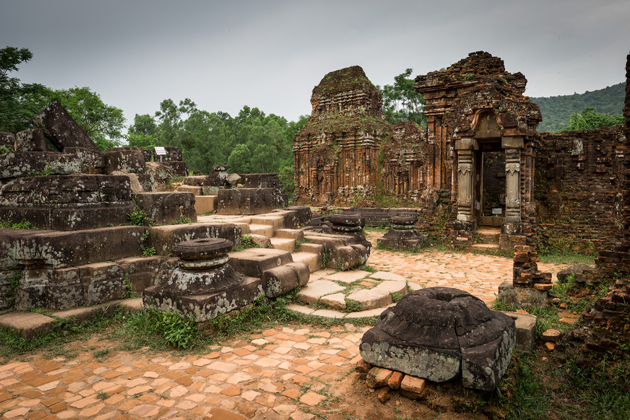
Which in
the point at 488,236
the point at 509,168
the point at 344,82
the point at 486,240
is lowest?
the point at 486,240

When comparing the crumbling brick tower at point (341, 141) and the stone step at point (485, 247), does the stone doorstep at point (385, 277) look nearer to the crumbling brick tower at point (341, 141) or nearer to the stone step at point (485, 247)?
the stone step at point (485, 247)

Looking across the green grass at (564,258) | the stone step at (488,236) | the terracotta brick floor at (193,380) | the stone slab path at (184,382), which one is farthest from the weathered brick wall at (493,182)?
the stone slab path at (184,382)

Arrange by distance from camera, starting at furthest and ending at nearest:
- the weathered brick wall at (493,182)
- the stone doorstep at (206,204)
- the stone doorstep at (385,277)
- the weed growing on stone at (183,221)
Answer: the weathered brick wall at (493,182) → the stone doorstep at (206,204) → the stone doorstep at (385,277) → the weed growing on stone at (183,221)

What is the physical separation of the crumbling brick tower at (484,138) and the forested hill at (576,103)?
158ft

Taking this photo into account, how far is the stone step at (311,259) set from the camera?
5.91m

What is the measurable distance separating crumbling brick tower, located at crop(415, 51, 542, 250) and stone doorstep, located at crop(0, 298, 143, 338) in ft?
27.3

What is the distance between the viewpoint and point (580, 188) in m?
9.87

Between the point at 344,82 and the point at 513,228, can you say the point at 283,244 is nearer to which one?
the point at 513,228

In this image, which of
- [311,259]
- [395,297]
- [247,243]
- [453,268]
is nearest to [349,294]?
[395,297]

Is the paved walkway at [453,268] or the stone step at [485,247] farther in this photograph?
the stone step at [485,247]

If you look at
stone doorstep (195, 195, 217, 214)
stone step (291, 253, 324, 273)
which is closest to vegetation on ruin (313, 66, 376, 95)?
stone doorstep (195, 195, 217, 214)

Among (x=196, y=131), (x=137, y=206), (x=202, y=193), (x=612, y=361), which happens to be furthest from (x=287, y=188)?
(x=612, y=361)

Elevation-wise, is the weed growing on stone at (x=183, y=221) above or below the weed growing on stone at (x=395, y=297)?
above

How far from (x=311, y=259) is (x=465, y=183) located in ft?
19.7
